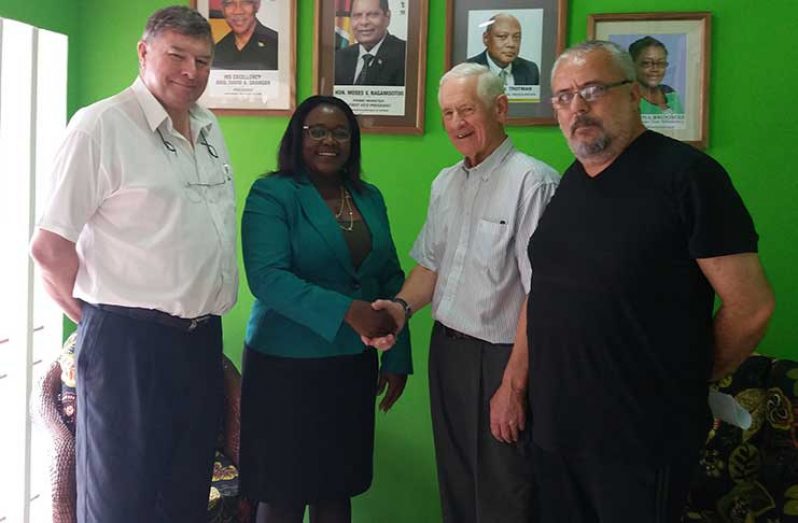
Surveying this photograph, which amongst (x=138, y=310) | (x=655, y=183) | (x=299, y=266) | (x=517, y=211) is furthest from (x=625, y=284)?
(x=138, y=310)

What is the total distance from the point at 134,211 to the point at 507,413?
100 centimetres

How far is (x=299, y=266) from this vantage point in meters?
2.00

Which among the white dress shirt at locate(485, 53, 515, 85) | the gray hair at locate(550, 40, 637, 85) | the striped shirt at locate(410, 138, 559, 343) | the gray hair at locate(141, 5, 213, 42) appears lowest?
the striped shirt at locate(410, 138, 559, 343)

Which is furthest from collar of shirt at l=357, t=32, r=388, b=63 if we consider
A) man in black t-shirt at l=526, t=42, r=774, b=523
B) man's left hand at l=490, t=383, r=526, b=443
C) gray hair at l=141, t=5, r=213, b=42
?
man's left hand at l=490, t=383, r=526, b=443

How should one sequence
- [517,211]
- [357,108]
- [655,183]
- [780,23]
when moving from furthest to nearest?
[357,108] < [780,23] < [517,211] < [655,183]

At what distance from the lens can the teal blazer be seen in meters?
1.92

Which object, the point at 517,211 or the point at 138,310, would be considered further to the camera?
the point at 517,211

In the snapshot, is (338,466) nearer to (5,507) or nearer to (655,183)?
(655,183)

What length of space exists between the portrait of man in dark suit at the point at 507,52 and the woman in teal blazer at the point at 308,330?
2.33ft

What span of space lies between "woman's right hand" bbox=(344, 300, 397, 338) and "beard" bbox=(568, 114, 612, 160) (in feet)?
2.29

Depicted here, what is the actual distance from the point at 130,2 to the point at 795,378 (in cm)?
262

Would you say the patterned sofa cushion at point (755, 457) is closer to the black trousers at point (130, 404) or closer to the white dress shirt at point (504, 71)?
the white dress shirt at point (504, 71)

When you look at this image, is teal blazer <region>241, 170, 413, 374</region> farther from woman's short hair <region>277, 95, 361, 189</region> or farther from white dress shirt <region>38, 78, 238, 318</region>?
white dress shirt <region>38, 78, 238, 318</region>

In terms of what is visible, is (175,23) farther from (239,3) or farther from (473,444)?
(473,444)
